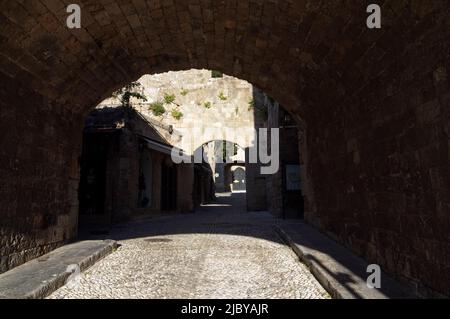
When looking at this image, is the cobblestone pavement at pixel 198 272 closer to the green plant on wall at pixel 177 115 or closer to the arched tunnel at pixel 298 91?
the arched tunnel at pixel 298 91

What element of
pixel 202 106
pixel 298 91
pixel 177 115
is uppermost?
pixel 202 106

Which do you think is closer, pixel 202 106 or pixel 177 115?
pixel 177 115

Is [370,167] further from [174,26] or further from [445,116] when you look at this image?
[174,26]

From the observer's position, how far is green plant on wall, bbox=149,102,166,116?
17.5 m

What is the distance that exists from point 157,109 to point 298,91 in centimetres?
1210

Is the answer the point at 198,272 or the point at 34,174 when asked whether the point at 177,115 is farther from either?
the point at 198,272

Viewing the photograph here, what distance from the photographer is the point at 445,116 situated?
281 cm

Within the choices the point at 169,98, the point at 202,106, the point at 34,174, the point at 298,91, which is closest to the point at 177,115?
the point at 169,98

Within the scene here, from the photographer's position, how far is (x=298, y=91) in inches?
266

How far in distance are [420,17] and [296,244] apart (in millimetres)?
4155

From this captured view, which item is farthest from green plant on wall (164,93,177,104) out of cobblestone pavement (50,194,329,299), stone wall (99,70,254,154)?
cobblestone pavement (50,194,329,299)

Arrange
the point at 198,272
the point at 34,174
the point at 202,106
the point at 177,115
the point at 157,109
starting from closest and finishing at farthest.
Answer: the point at 198,272 < the point at 34,174 < the point at 157,109 < the point at 177,115 < the point at 202,106

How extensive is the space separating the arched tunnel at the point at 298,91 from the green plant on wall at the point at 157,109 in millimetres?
10579
